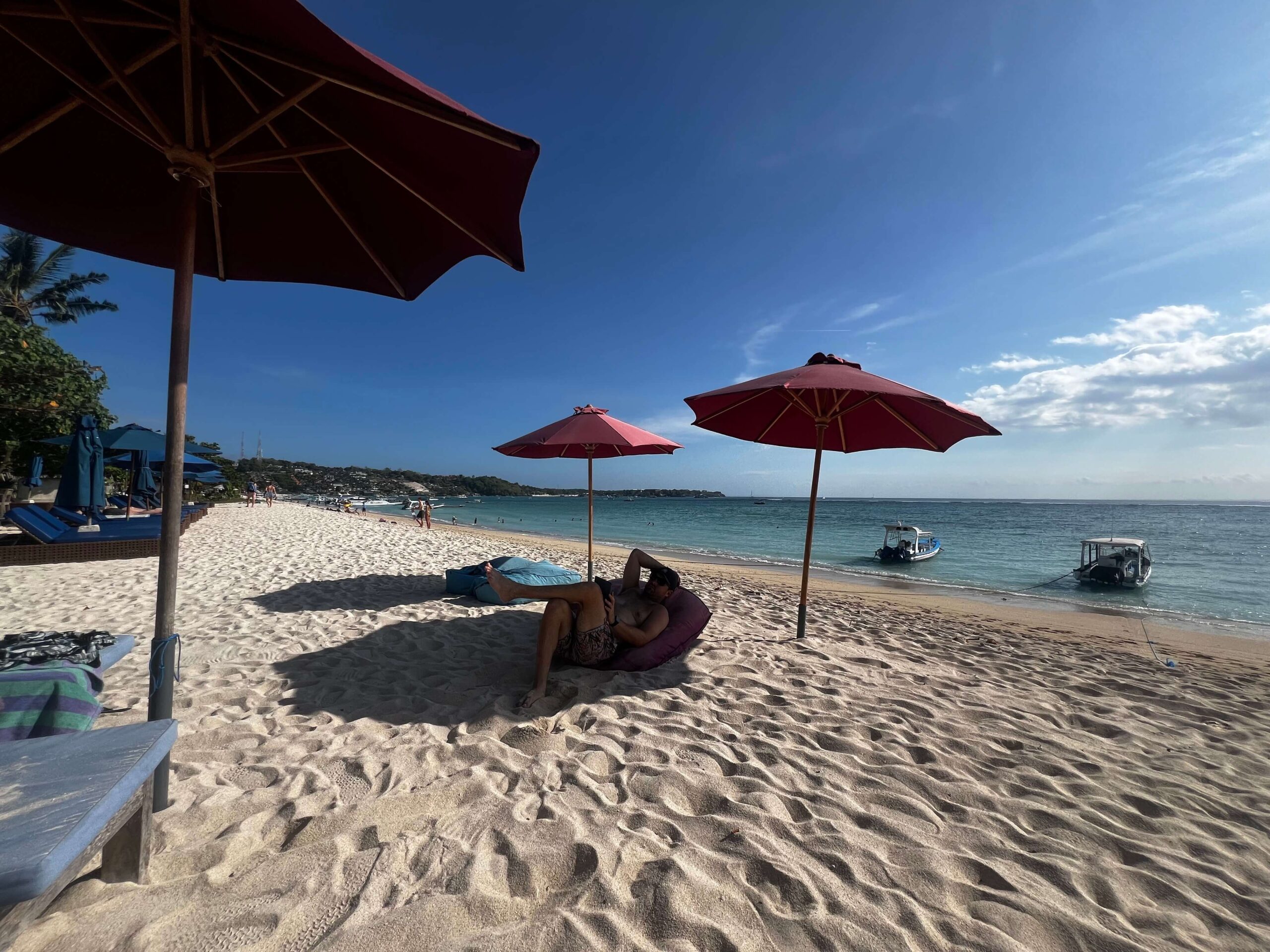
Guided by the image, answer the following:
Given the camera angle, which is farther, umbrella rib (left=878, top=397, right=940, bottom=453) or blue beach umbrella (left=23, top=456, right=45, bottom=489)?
blue beach umbrella (left=23, top=456, right=45, bottom=489)

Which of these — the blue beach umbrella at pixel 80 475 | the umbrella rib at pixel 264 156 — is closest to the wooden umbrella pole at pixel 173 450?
the umbrella rib at pixel 264 156

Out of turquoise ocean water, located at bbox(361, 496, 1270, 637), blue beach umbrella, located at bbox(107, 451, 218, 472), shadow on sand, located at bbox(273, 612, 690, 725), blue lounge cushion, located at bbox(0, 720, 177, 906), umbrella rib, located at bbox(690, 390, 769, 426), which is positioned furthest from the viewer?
blue beach umbrella, located at bbox(107, 451, 218, 472)

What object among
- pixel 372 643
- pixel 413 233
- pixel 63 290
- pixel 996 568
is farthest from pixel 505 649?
pixel 63 290

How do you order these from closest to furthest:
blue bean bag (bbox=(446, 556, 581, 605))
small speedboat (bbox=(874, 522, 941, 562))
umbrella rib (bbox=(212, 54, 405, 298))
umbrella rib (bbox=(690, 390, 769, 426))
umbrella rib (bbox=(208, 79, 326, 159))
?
umbrella rib (bbox=(208, 79, 326, 159))
umbrella rib (bbox=(212, 54, 405, 298))
umbrella rib (bbox=(690, 390, 769, 426))
blue bean bag (bbox=(446, 556, 581, 605))
small speedboat (bbox=(874, 522, 941, 562))

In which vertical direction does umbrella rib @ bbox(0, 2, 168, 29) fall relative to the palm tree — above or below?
below

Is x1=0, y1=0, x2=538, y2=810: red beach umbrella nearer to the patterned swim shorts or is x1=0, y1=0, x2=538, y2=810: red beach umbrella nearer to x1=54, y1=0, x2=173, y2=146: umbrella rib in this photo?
x1=54, y1=0, x2=173, y2=146: umbrella rib

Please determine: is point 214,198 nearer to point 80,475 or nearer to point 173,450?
point 173,450

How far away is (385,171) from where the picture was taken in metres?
2.01

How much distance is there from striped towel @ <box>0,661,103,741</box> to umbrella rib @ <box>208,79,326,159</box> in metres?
2.23

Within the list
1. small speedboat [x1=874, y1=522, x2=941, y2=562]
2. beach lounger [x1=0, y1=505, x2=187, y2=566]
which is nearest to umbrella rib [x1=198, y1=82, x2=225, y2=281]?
beach lounger [x1=0, y1=505, x2=187, y2=566]

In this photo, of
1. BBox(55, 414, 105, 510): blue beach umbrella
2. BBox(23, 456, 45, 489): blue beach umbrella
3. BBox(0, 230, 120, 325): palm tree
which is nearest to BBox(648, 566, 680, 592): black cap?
BBox(55, 414, 105, 510): blue beach umbrella

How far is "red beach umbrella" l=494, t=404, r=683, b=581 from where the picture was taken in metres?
5.74

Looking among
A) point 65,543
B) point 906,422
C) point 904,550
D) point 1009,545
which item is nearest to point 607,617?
point 906,422

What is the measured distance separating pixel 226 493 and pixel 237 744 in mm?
38251
